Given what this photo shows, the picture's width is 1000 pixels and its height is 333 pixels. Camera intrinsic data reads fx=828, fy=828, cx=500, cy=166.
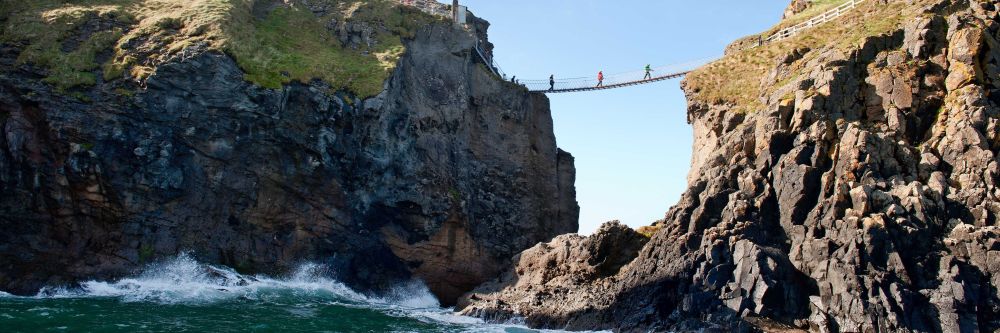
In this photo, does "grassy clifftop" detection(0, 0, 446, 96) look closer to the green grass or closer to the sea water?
the sea water

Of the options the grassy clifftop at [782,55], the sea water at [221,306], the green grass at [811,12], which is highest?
the green grass at [811,12]

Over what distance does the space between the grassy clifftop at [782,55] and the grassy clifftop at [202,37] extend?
2007 centimetres

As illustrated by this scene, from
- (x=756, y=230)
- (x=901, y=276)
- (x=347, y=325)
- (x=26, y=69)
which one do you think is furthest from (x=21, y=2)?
(x=901, y=276)

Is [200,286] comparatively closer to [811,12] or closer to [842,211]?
[842,211]

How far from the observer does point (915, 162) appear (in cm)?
3669

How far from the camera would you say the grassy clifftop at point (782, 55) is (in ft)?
146

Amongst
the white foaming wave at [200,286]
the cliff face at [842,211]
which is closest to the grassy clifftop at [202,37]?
the white foaming wave at [200,286]

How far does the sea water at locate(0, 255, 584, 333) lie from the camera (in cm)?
3094

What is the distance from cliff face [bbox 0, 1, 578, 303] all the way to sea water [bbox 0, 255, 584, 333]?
1056 mm

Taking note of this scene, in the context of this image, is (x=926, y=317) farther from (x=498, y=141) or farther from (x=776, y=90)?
(x=498, y=141)

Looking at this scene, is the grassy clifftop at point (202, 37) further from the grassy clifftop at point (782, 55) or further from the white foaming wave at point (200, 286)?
the grassy clifftop at point (782, 55)

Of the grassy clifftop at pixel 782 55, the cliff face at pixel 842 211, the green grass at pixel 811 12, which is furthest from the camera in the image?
the green grass at pixel 811 12

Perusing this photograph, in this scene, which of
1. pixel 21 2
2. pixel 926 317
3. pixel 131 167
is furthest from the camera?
pixel 21 2

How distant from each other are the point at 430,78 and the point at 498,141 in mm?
6750
